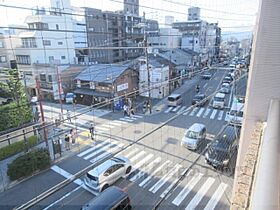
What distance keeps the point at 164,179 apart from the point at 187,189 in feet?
2.02

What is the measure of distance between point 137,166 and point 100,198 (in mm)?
1986

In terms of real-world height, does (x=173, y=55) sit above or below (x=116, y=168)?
above

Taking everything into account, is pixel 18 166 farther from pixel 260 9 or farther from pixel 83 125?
pixel 260 9

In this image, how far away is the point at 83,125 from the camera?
8.83 meters

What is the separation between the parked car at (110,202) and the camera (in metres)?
4.02

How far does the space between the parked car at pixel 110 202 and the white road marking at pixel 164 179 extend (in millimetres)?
846

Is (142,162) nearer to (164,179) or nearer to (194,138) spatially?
(164,179)

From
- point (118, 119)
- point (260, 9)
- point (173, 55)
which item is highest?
point (260, 9)

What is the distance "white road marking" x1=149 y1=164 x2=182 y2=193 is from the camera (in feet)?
16.5

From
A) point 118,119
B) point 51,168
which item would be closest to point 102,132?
point 118,119

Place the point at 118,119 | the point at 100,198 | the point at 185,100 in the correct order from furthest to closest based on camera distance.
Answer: the point at 185,100, the point at 118,119, the point at 100,198

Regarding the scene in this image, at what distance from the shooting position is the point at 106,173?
16.8 ft

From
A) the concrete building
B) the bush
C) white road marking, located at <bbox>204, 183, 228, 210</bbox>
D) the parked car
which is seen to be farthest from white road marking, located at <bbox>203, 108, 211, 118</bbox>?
the bush

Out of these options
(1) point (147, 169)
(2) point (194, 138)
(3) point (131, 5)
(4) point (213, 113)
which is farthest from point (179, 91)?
(3) point (131, 5)
